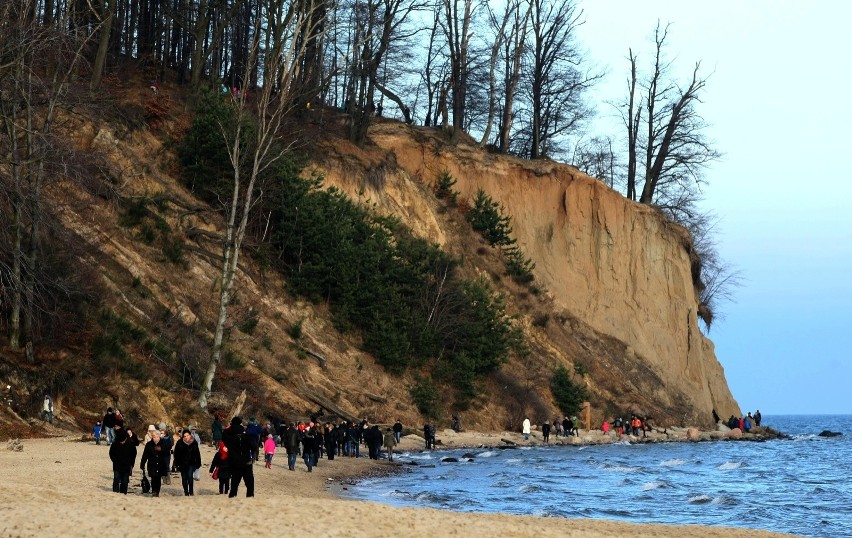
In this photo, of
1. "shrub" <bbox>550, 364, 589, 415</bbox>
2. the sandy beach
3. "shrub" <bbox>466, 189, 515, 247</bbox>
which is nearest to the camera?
the sandy beach

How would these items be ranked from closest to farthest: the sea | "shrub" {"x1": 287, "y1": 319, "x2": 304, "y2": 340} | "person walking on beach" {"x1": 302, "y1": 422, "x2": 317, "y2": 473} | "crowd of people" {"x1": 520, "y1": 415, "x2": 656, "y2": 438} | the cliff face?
the sea
"person walking on beach" {"x1": 302, "y1": 422, "x2": 317, "y2": 473}
"shrub" {"x1": 287, "y1": 319, "x2": 304, "y2": 340}
"crowd of people" {"x1": 520, "y1": 415, "x2": 656, "y2": 438}
the cliff face

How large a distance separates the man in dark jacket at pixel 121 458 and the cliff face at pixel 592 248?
35.8m

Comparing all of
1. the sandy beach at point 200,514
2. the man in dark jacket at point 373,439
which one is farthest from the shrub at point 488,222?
the sandy beach at point 200,514

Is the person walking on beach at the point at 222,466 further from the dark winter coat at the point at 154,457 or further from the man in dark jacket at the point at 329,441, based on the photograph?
the man in dark jacket at the point at 329,441

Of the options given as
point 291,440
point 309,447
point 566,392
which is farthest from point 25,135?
point 566,392

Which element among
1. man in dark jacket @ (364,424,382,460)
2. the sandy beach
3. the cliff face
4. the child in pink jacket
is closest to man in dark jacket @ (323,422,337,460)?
man in dark jacket @ (364,424,382,460)

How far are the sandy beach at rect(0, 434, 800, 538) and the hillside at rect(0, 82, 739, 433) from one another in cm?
808

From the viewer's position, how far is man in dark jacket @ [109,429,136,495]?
18250 millimetres

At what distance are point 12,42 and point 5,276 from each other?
22.0ft

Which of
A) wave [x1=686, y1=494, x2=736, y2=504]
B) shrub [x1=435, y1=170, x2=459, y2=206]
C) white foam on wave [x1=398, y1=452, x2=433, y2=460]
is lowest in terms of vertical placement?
wave [x1=686, y1=494, x2=736, y2=504]

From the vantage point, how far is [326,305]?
146 ft

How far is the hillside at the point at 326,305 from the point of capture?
31.8m

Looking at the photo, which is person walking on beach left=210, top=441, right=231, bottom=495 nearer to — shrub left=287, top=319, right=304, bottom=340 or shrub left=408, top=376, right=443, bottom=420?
shrub left=287, top=319, right=304, bottom=340

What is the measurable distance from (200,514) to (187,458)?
12.3 ft
